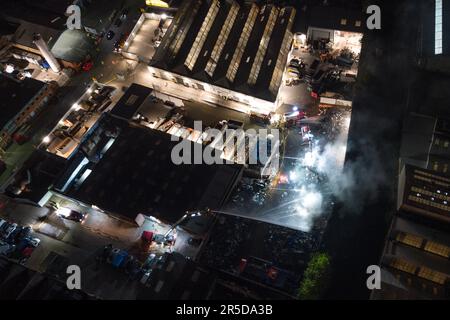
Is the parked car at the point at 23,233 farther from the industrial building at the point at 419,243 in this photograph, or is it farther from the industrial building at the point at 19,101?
the industrial building at the point at 419,243

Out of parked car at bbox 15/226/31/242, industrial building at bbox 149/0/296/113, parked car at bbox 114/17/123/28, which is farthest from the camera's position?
parked car at bbox 114/17/123/28

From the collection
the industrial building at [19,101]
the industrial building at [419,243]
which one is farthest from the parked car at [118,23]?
the industrial building at [419,243]

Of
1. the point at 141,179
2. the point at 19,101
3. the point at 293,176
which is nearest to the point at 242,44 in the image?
the point at 293,176

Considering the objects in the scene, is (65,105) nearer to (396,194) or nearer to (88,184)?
(88,184)

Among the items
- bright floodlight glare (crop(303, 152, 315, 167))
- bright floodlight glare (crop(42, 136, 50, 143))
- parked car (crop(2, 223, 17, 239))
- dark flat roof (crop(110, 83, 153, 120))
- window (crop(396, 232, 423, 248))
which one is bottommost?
parked car (crop(2, 223, 17, 239))

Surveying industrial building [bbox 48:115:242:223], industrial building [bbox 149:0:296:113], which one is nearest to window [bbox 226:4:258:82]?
industrial building [bbox 149:0:296:113]

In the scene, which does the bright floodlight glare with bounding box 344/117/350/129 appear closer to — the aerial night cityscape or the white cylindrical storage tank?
the aerial night cityscape

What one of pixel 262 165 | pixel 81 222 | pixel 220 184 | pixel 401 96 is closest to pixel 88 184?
pixel 81 222
